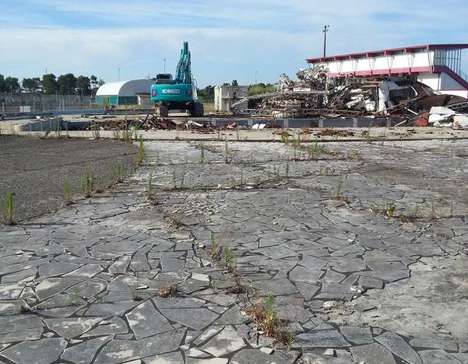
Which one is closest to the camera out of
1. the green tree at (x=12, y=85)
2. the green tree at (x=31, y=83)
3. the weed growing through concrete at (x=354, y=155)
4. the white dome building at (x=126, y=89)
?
the weed growing through concrete at (x=354, y=155)

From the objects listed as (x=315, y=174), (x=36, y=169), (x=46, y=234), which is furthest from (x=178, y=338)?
(x=36, y=169)

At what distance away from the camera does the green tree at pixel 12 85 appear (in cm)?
10943

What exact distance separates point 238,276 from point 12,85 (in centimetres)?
12024

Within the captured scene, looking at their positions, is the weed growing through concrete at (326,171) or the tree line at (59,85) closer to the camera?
the weed growing through concrete at (326,171)

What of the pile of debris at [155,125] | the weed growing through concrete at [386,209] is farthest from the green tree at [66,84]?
the weed growing through concrete at [386,209]

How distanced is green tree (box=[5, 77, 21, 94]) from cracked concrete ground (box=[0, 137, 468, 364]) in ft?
367

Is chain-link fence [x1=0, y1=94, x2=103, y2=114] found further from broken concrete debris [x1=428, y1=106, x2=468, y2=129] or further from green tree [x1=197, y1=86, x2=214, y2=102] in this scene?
broken concrete debris [x1=428, y1=106, x2=468, y2=129]

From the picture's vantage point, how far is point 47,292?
4.74 m

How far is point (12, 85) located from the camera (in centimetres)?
11231

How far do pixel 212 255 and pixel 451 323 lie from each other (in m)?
2.61

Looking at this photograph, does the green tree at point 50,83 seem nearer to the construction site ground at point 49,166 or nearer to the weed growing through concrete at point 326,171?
the construction site ground at point 49,166

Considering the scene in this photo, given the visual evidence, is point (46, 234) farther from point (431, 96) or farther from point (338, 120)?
point (431, 96)

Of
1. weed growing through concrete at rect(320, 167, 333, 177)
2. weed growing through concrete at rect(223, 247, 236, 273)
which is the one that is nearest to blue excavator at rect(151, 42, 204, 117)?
weed growing through concrete at rect(320, 167, 333, 177)

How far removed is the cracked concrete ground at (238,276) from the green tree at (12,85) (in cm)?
11195
